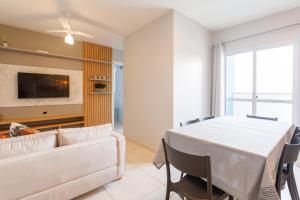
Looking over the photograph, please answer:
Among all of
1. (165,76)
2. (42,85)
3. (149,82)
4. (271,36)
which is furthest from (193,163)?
(42,85)

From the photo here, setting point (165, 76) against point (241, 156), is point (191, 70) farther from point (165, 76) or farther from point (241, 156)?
point (241, 156)

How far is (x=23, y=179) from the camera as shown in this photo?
133 centimetres

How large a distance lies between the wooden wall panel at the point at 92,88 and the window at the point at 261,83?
338 cm

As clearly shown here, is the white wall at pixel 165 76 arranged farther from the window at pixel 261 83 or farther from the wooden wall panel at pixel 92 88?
the wooden wall panel at pixel 92 88

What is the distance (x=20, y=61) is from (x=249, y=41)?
4993mm

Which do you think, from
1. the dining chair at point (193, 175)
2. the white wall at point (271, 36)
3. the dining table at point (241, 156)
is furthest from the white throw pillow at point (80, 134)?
the white wall at point (271, 36)

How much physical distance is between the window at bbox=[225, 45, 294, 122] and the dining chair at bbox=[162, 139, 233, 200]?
2518 mm

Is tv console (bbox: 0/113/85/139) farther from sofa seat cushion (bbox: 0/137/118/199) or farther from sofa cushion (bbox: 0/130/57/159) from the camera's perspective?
sofa seat cushion (bbox: 0/137/118/199)

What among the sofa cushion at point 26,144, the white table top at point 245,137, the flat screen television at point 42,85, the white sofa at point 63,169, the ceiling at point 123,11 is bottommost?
the white sofa at point 63,169

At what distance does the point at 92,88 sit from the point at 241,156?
4.27 m

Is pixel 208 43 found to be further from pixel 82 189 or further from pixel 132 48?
pixel 82 189

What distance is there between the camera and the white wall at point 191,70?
2750 millimetres

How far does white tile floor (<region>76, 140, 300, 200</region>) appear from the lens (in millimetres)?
1762

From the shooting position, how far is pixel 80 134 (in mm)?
1767
